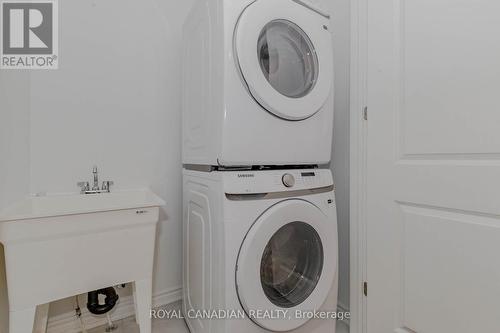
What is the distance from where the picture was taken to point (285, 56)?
4.10ft

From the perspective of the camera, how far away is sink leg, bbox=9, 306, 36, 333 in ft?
3.25

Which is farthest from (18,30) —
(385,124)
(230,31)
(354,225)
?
(354,225)

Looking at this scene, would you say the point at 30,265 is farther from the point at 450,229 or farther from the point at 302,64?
the point at 450,229

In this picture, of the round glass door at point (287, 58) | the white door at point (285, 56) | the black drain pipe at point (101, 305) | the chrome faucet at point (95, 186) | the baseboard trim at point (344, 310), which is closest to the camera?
the white door at point (285, 56)

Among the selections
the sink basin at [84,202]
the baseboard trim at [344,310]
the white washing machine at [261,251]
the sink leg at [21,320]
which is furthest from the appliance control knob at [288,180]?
the sink leg at [21,320]

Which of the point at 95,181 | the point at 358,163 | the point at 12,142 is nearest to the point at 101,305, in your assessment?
the point at 95,181

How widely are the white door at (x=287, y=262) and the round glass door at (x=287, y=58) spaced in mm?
540

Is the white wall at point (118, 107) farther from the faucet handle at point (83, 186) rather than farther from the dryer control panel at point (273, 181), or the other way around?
the dryer control panel at point (273, 181)

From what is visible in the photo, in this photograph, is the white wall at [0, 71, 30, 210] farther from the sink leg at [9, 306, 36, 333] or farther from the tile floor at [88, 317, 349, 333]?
the tile floor at [88, 317, 349, 333]

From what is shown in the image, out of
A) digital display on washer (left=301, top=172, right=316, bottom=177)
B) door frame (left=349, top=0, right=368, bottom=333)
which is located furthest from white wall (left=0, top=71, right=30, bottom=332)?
door frame (left=349, top=0, right=368, bottom=333)

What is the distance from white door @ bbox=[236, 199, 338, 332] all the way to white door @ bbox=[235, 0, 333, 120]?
44 cm

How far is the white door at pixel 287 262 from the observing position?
103 centimetres

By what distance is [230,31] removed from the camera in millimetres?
1041

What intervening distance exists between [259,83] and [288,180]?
0.42m
